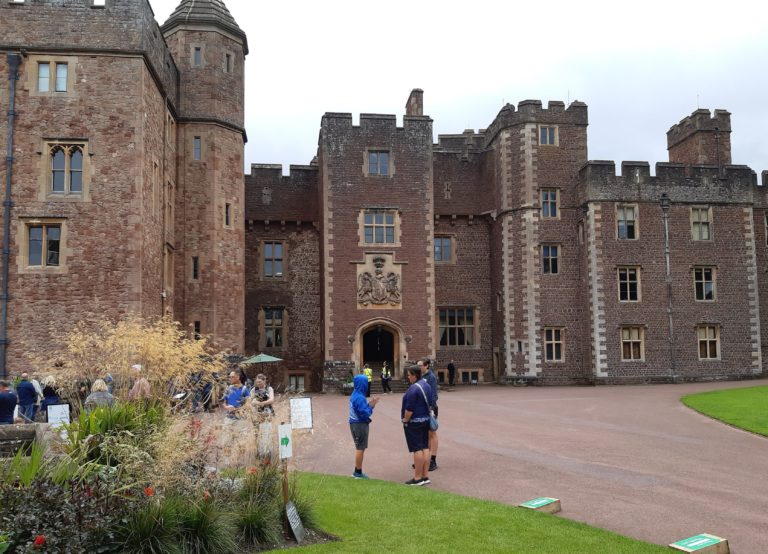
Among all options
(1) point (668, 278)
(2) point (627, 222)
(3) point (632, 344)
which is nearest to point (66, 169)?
(2) point (627, 222)

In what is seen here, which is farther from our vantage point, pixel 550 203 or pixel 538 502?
pixel 550 203

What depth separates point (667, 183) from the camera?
30.6 meters

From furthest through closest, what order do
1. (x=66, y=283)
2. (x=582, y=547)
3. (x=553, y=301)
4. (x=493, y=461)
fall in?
(x=553, y=301), (x=66, y=283), (x=493, y=461), (x=582, y=547)

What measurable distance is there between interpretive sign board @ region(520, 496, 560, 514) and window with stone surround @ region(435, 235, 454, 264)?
24.1 m

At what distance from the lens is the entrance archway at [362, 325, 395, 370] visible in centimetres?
3262

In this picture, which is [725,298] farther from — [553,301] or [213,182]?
[213,182]

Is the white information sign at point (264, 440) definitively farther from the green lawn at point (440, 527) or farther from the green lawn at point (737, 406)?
the green lawn at point (737, 406)

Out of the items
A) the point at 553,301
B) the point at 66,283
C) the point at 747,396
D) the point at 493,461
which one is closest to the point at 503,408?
the point at 747,396

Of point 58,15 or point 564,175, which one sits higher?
point 58,15

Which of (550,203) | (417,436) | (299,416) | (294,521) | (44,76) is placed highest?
(44,76)

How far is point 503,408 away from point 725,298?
15434mm

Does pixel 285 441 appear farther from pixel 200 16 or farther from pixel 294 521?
pixel 200 16

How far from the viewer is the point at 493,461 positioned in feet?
39.1

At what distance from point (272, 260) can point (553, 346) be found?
12866mm
